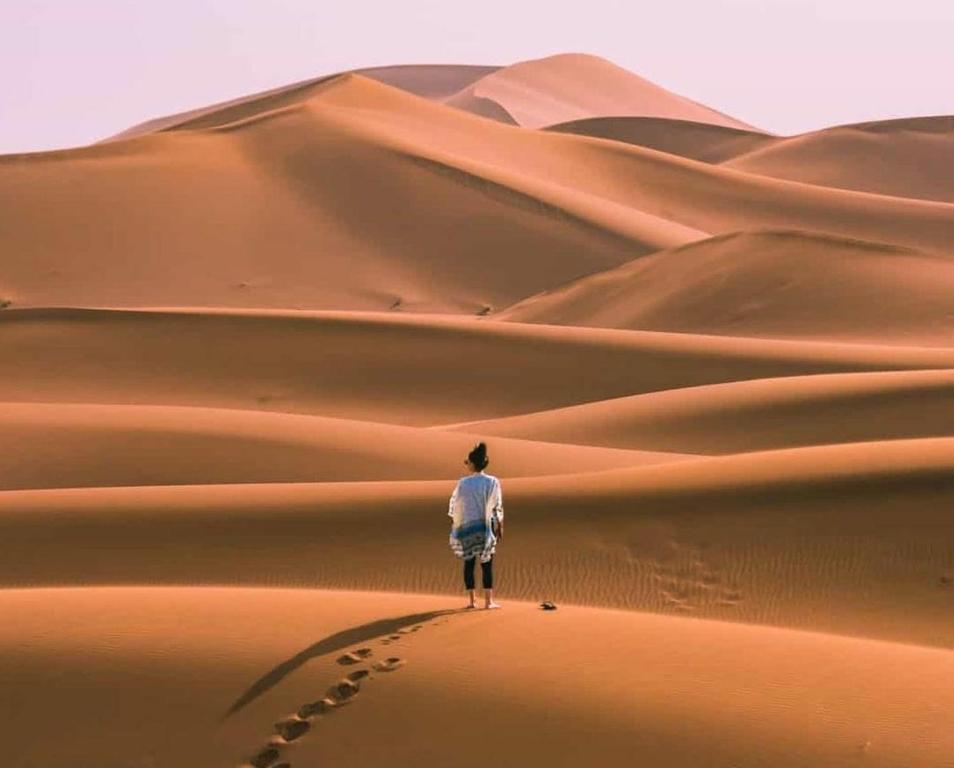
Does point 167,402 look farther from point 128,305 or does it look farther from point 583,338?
point 128,305

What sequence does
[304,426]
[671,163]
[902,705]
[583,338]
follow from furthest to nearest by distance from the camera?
[671,163]
[583,338]
[304,426]
[902,705]

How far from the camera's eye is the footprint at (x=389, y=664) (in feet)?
26.3

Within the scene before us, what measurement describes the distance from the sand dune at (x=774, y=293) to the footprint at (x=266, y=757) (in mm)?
28615

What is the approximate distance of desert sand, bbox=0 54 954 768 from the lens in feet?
25.2

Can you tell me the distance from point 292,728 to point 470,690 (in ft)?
2.73

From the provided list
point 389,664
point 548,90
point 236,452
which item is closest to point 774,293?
point 236,452

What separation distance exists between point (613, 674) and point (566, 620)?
0.96 metres

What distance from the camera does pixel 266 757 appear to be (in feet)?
24.3

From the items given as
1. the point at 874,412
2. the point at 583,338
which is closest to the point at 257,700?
the point at 874,412

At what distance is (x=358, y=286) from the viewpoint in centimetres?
5019

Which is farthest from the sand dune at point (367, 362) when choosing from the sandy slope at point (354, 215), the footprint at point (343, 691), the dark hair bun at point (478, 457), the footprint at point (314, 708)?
the footprint at point (314, 708)

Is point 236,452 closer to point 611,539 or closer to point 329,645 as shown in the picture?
point 611,539

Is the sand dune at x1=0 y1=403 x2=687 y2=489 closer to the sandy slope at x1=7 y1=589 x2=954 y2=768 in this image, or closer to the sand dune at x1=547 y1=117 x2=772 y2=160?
the sandy slope at x1=7 y1=589 x2=954 y2=768

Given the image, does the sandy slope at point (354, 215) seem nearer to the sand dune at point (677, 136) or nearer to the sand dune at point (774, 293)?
the sand dune at point (774, 293)
